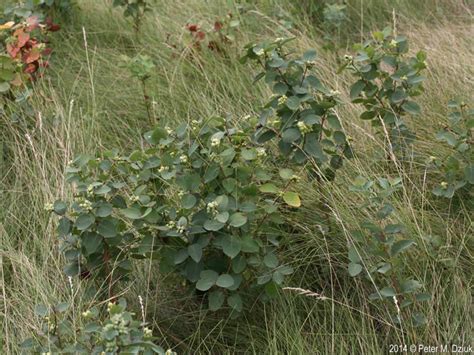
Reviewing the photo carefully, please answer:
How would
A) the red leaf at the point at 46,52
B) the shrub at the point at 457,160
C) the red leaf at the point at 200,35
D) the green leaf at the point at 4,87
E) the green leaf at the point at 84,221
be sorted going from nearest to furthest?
the green leaf at the point at 84,221
the shrub at the point at 457,160
the green leaf at the point at 4,87
the red leaf at the point at 46,52
the red leaf at the point at 200,35

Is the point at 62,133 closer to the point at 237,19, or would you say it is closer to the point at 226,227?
the point at 226,227

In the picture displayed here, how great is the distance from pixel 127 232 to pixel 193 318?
387 mm

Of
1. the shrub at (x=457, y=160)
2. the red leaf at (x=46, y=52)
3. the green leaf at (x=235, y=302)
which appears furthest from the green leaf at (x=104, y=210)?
the red leaf at (x=46, y=52)

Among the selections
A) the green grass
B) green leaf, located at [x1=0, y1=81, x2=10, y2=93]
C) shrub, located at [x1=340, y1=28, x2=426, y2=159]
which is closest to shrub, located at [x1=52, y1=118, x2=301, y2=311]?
the green grass

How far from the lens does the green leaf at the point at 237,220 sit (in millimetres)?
2607

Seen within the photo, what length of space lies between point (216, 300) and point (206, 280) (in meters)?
0.09

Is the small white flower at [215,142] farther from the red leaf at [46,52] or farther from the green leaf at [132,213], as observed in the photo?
the red leaf at [46,52]

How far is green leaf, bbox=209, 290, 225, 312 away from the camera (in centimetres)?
272

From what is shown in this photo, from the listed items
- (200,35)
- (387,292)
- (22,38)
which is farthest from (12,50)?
(387,292)

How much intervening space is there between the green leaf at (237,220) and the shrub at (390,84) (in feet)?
2.68

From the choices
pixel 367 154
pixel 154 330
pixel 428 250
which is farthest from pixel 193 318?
pixel 367 154

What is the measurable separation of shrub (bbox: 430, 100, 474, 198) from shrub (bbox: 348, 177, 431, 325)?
375 millimetres

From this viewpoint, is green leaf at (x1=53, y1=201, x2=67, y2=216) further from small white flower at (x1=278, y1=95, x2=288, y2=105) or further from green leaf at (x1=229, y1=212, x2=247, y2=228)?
small white flower at (x1=278, y1=95, x2=288, y2=105)

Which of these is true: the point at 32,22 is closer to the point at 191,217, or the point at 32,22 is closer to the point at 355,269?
the point at 191,217
